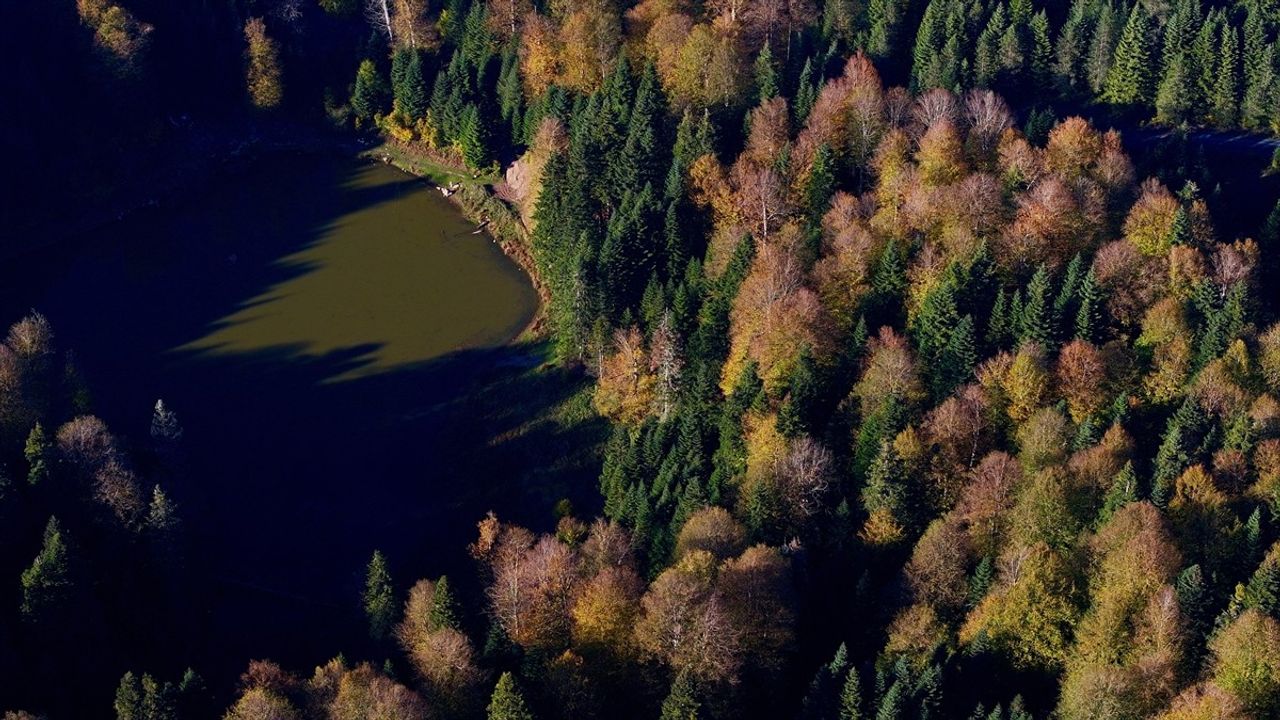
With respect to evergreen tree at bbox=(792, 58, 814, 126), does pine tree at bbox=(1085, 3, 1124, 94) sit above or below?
below

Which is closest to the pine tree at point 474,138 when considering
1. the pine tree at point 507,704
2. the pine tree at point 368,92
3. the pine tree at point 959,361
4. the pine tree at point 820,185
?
the pine tree at point 368,92

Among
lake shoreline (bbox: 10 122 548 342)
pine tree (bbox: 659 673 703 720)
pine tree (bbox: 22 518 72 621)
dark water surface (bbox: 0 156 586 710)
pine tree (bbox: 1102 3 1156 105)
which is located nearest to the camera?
pine tree (bbox: 659 673 703 720)

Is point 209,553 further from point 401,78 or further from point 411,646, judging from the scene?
point 401,78

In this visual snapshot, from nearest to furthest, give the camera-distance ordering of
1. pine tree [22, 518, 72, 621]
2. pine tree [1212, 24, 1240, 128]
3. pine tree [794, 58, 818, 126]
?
pine tree [22, 518, 72, 621] → pine tree [794, 58, 818, 126] → pine tree [1212, 24, 1240, 128]

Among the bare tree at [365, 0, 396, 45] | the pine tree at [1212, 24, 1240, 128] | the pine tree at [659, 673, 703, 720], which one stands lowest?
the pine tree at [659, 673, 703, 720]

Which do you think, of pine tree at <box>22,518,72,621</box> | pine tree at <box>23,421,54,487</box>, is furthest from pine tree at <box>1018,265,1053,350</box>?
pine tree at <box>23,421,54,487</box>

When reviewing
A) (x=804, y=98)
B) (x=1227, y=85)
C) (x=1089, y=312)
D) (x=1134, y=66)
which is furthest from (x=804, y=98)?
(x=1227, y=85)

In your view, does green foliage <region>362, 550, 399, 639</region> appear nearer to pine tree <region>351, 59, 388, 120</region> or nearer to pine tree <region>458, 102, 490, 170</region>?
pine tree <region>458, 102, 490, 170</region>
